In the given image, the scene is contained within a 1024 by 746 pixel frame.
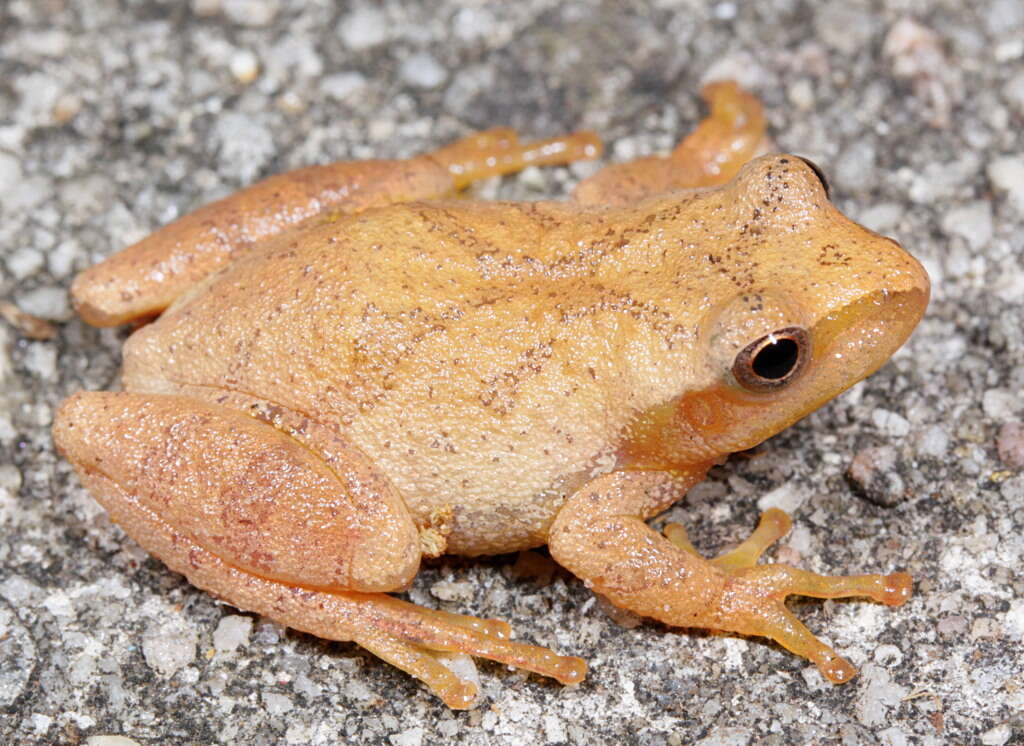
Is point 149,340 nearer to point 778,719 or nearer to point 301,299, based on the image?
point 301,299

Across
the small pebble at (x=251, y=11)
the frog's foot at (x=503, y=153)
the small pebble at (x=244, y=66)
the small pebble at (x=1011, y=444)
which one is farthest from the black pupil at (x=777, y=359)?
the small pebble at (x=251, y=11)

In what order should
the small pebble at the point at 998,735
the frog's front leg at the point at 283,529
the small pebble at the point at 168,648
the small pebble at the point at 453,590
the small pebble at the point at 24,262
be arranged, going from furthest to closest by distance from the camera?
the small pebble at the point at 24,262
the small pebble at the point at 453,590
the small pebble at the point at 168,648
the frog's front leg at the point at 283,529
the small pebble at the point at 998,735

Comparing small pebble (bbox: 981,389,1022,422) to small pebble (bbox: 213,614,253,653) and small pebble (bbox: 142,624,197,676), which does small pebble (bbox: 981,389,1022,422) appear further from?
small pebble (bbox: 142,624,197,676)

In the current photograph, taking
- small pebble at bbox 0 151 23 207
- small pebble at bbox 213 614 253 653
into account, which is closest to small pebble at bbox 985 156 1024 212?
small pebble at bbox 213 614 253 653

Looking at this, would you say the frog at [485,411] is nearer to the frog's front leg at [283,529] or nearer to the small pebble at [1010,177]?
the frog's front leg at [283,529]

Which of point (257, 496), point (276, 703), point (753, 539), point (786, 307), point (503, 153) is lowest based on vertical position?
point (276, 703)

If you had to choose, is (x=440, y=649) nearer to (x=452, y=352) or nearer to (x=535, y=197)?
(x=452, y=352)

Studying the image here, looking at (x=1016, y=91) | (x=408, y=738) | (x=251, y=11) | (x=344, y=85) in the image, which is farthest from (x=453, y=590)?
(x=1016, y=91)
